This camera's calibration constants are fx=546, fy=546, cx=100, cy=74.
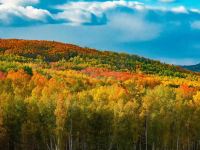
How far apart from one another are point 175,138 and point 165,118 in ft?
24.9

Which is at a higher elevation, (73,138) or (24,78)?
(24,78)

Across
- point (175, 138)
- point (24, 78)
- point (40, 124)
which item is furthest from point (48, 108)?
point (24, 78)

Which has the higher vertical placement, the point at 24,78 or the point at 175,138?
the point at 24,78

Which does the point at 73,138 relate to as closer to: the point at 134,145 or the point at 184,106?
the point at 134,145

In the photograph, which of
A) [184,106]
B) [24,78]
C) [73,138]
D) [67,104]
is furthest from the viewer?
[24,78]

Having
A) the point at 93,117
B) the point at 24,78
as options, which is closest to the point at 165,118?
the point at 93,117

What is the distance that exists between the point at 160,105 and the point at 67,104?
18.6 metres

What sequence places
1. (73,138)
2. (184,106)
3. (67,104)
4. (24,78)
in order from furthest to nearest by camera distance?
1. (24,78)
2. (184,106)
3. (73,138)
4. (67,104)

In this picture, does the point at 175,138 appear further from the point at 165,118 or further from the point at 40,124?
the point at 40,124

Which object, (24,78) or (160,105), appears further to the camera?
(24,78)

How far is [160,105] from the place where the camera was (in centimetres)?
9506

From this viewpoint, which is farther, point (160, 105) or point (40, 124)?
point (160, 105)

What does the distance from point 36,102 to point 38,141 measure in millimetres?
7657

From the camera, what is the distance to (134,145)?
9400cm
